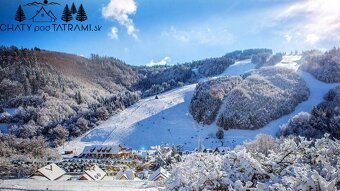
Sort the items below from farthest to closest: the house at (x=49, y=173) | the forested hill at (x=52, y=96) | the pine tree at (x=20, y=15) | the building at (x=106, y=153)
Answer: the forested hill at (x=52, y=96) → the building at (x=106, y=153) → the house at (x=49, y=173) → the pine tree at (x=20, y=15)

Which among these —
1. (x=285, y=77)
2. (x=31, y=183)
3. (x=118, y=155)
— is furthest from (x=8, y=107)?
(x=31, y=183)

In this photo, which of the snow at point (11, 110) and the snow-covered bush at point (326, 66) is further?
the snow-covered bush at point (326, 66)

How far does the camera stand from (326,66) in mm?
132875

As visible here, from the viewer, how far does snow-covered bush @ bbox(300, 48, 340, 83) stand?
415 feet

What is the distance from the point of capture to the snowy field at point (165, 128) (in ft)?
302

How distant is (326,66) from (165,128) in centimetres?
6210

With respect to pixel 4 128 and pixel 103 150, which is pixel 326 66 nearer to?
pixel 103 150

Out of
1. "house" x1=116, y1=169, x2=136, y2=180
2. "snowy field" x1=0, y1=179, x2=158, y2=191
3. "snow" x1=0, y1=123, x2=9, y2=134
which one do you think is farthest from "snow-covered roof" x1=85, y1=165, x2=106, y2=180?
"snow" x1=0, y1=123, x2=9, y2=134

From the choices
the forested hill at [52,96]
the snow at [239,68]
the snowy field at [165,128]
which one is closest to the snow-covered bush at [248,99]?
the snowy field at [165,128]

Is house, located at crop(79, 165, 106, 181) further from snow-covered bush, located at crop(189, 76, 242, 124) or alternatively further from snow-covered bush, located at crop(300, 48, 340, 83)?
snow-covered bush, located at crop(300, 48, 340, 83)

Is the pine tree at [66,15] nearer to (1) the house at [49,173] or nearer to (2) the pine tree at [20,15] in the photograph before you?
(2) the pine tree at [20,15]

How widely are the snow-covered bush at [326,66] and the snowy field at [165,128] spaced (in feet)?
8.69

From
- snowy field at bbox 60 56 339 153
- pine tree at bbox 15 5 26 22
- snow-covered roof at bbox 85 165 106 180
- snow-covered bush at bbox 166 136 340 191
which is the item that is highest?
pine tree at bbox 15 5 26 22

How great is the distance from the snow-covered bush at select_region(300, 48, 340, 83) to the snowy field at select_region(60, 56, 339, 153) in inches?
104
